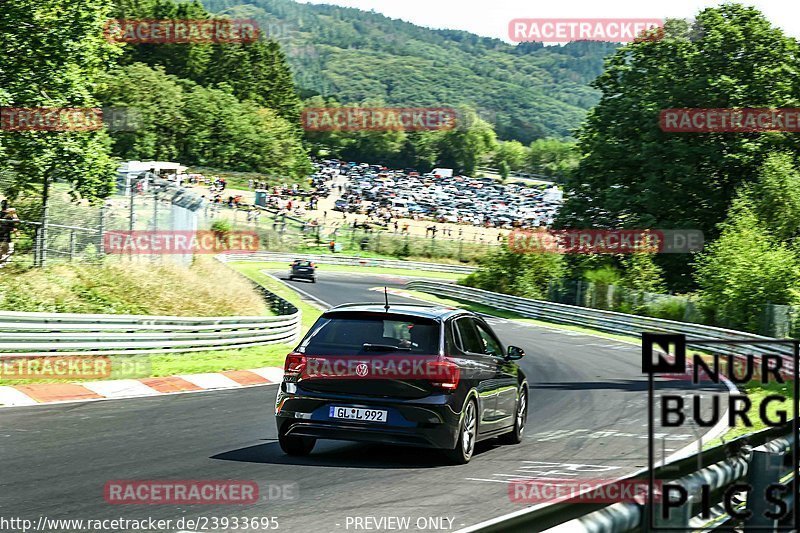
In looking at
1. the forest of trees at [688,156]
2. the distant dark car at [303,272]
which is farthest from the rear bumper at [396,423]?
the distant dark car at [303,272]

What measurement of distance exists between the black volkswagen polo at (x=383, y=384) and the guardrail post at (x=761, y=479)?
476 cm

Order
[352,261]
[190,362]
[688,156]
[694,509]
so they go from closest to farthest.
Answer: [694,509]
[190,362]
[688,156]
[352,261]

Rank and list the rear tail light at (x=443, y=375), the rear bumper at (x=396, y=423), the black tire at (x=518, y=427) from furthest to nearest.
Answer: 1. the black tire at (x=518, y=427)
2. the rear tail light at (x=443, y=375)
3. the rear bumper at (x=396, y=423)

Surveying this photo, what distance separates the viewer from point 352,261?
264 ft

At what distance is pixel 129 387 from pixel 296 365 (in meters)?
7.72

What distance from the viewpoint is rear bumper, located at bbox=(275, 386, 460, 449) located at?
32.5 feet

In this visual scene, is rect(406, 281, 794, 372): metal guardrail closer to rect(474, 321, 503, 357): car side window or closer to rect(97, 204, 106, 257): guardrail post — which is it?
rect(97, 204, 106, 257): guardrail post

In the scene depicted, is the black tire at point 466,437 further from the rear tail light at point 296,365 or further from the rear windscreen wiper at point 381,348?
the rear tail light at point 296,365

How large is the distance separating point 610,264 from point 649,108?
24.9 ft

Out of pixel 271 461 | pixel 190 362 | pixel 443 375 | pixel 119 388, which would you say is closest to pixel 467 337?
pixel 443 375

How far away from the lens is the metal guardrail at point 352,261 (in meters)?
75.6

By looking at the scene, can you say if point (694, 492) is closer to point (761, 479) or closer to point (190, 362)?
point (761, 479)

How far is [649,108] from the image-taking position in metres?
47.8

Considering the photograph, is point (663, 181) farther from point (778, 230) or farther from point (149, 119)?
point (149, 119)
